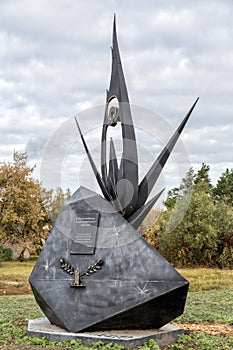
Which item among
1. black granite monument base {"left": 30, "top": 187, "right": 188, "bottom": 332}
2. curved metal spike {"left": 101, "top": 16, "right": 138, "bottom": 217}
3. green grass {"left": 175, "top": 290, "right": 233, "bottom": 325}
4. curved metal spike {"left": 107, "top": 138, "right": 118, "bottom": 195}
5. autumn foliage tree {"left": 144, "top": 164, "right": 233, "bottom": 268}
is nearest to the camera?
black granite monument base {"left": 30, "top": 187, "right": 188, "bottom": 332}

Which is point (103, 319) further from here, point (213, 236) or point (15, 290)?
point (213, 236)

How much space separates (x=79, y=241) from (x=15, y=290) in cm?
918

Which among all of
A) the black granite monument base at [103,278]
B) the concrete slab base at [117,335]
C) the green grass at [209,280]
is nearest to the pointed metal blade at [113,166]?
the black granite monument base at [103,278]

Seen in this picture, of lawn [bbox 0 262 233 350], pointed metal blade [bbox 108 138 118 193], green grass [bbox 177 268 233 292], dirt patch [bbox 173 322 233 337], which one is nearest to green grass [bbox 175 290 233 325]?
lawn [bbox 0 262 233 350]

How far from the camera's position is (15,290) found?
15.5 metres

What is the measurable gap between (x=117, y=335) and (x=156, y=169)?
2.35 metres

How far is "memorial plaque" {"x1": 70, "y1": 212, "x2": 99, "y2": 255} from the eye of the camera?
7.03 metres

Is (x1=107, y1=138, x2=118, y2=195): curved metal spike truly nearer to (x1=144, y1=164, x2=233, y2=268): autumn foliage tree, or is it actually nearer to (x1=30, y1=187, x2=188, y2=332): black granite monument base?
(x1=30, y1=187, x2=188, y2=332): black granite monument base

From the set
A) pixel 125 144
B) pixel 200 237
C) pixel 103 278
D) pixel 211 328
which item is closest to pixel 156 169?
pixel 125 144

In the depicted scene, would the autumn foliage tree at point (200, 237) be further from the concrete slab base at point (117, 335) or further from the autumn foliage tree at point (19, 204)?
the concrete slab base at point (117, 335)

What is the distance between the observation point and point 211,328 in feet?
25.1

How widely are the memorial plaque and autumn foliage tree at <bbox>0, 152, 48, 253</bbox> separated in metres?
15.6

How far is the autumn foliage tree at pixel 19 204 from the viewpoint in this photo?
2273 centimetres

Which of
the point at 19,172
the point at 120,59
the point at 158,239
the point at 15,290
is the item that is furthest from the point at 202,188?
the point at 120,59
